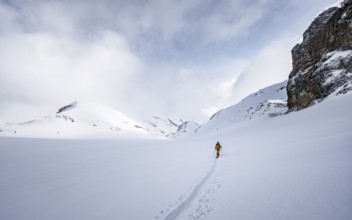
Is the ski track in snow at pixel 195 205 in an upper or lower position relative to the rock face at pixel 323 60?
lower

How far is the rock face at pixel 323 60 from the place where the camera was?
112ft

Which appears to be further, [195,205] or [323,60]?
[323,60]

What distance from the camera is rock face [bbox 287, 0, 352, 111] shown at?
34281 mm

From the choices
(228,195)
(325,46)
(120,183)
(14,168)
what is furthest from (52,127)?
(325,46)

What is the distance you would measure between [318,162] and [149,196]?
7037mm

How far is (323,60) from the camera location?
133ft

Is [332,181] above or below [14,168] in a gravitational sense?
below

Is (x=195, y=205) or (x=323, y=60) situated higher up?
(x=323, y=60)

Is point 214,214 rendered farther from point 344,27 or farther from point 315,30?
point 315,30

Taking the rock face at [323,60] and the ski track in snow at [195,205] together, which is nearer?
the ski track in snow at [195,205]

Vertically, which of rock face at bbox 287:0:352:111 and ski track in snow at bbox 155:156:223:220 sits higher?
rock face at bbox 287:0:352:111

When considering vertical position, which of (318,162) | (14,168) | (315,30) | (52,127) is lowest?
(318,162)

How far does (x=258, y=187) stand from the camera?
6680mm

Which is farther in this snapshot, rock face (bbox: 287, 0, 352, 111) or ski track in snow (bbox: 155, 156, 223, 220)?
rock face (bbox: 287, 0, 352, 111)
